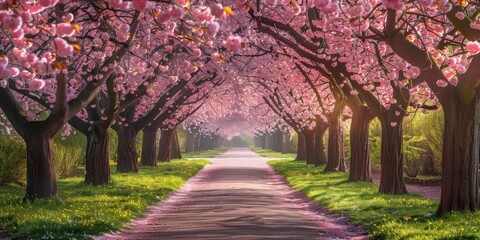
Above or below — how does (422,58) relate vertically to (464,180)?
above

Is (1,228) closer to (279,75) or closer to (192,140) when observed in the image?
(279,75)

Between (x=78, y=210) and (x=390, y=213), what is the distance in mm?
7197

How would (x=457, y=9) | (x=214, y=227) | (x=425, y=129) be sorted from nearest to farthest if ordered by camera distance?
1. (x=457, y=9)
2. (x=214, y=227)
3. (x=425, y=129)

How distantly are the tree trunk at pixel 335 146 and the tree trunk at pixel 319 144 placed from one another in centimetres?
749

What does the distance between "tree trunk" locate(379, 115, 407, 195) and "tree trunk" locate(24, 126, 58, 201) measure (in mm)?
9926

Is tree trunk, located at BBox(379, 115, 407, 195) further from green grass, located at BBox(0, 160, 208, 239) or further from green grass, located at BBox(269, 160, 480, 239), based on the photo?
green grass, located at BBox(0, 160, 208, 239)

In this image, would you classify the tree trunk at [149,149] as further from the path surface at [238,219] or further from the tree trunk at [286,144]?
the tree trunk at [286,144]

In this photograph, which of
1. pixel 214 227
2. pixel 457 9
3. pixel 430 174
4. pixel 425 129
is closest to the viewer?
pixel 457 9

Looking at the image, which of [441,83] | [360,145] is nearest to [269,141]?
[360,145]

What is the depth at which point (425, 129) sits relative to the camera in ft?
92.1

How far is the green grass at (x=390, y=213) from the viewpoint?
11266mm

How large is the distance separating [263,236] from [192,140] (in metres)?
73.2

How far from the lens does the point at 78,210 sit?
14961 mm

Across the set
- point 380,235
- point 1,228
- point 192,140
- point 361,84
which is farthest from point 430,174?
point 192,140
